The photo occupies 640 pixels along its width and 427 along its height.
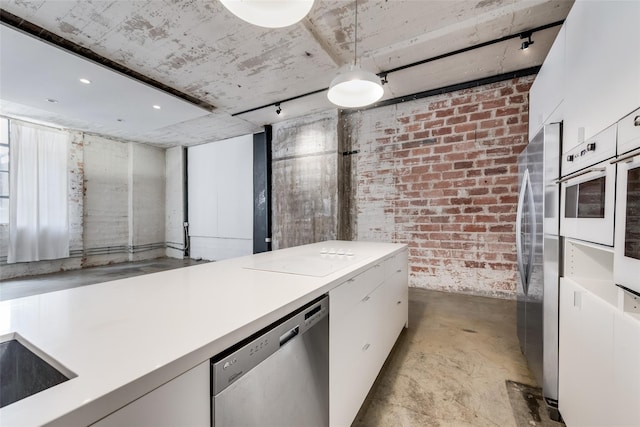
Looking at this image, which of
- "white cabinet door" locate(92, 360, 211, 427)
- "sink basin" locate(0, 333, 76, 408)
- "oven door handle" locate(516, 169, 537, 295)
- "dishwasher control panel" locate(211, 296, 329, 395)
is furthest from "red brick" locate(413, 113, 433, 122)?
"sink basin" locate(0, 333, 76, 408)

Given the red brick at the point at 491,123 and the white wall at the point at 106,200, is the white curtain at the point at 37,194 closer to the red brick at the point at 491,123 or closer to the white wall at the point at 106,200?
the white wall at the point at 106,200

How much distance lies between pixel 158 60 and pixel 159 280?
288 cm

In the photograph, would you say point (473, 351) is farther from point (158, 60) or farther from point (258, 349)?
point (158, 60)

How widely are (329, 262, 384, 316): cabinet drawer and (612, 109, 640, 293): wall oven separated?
1.02 m

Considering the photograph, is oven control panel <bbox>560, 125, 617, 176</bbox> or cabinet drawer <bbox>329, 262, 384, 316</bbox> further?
cabinet drawer <bbox>329, 262, 384, 316</bbox>

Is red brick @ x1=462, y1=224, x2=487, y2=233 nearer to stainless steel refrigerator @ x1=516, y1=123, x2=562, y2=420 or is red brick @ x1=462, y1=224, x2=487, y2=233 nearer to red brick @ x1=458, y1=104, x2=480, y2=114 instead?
red brick @ x1=458, y1=104, x2=480, y2=114

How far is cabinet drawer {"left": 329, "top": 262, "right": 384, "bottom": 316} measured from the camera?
3.93ft

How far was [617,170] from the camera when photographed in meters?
1.00

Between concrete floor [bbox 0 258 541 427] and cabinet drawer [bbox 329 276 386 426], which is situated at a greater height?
cabinet drawer [bbox 329 276 386 426]

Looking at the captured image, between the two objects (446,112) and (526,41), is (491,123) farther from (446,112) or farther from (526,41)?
(526,41)

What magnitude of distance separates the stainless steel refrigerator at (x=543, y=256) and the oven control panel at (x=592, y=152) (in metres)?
0.13

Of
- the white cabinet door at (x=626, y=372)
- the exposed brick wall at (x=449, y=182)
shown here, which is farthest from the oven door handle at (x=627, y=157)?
the exposed brick wall at (x=449, y=182)

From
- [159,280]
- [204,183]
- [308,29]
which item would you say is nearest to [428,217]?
[308,29]

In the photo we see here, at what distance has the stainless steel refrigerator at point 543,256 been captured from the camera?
4.93 ft
